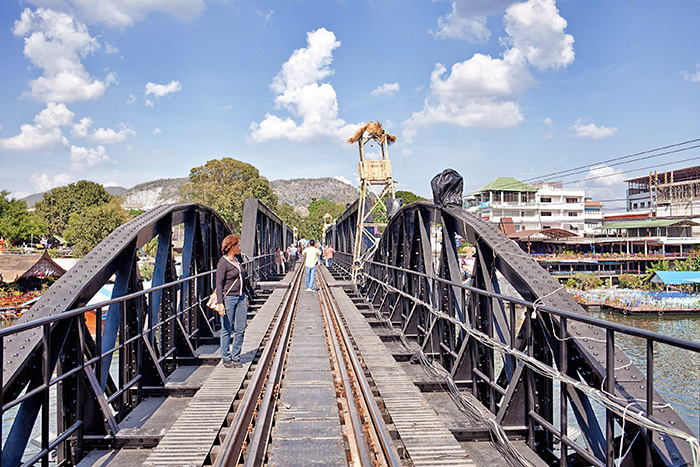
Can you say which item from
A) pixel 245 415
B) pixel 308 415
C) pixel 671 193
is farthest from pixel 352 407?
pixel 671 193

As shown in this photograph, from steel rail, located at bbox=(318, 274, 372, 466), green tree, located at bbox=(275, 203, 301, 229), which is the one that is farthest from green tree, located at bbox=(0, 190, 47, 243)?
steel rail, located at bbox=(318, 274, 372, 466)

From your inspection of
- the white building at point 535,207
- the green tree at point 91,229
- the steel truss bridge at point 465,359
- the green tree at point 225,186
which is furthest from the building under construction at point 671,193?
the steel truss bridge at point 465,359

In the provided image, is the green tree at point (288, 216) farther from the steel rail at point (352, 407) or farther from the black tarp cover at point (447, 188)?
the black tarp cover at point (447, 188)

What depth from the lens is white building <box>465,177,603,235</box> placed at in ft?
223

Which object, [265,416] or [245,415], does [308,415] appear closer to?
[265,416]

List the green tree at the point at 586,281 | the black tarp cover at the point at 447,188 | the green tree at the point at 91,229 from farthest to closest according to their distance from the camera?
the green tree at the point at 91,229, the green tree at the point at 586,281, the black tarp cover at the point at 447,188

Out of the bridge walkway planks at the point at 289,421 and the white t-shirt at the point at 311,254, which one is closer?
the bridge walkway planks at the point at 289,421

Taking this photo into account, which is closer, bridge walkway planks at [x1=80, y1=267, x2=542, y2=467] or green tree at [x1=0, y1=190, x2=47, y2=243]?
bridge walkway planks at [x1=80, y1=267, x2=542, y2=467]

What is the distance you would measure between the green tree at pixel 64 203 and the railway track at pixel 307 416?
7104cm

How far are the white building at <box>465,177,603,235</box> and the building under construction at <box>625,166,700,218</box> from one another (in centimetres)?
753

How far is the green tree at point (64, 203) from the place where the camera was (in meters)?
67.8

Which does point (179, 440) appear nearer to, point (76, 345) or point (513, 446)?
point (76, 345)

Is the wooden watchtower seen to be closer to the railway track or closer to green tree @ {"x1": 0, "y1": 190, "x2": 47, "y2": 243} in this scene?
the railway track

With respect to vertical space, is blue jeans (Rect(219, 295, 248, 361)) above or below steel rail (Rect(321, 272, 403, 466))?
above
